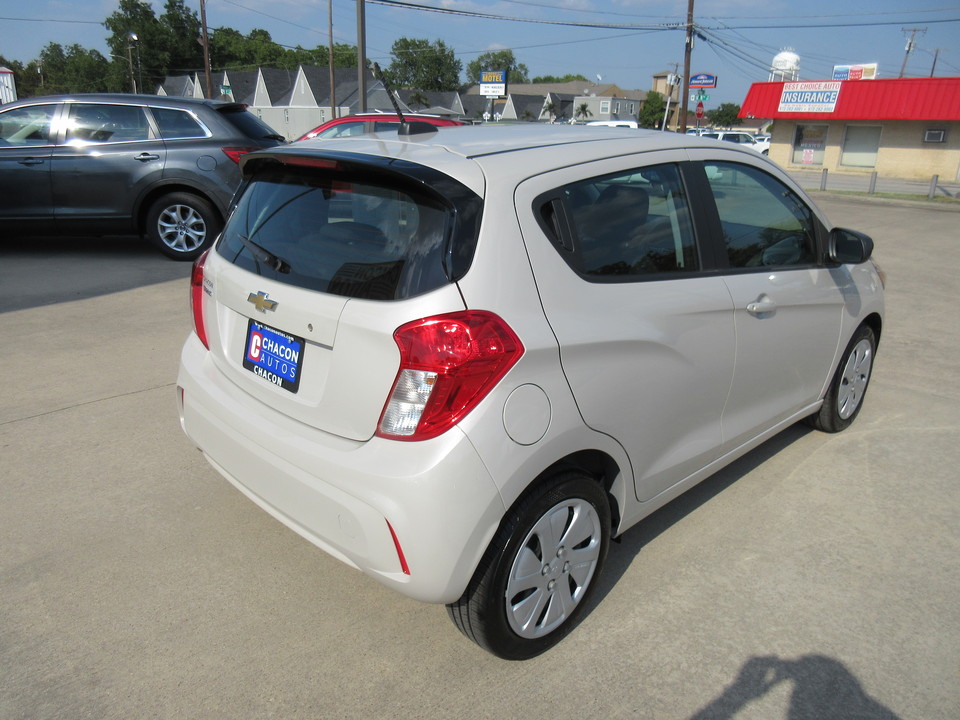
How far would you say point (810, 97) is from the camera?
37.7 metres

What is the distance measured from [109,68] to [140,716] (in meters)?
122

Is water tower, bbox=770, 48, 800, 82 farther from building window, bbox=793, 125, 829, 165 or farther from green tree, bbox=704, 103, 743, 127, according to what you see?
green tree, bbox=704, 103, 743, 127

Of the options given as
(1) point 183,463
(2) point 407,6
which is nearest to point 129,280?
(1) point 183,463

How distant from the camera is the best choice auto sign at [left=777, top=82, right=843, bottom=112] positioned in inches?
1455

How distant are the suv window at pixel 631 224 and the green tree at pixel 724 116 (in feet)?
387

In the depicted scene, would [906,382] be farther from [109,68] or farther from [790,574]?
[109,68]

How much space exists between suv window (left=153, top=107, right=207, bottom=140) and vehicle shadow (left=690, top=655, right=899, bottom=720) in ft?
26.5

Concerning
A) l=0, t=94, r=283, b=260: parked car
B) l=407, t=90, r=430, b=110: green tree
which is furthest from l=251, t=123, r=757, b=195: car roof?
l=407, t=90, r=430, b=110: green tree

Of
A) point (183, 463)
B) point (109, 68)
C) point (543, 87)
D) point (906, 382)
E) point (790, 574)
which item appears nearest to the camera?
point (790, 574)

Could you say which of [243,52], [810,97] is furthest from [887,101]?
[243,52]

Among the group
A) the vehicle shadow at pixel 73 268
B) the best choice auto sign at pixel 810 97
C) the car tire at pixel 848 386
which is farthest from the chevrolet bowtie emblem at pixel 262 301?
the best choice auto sign at pixel 810 97

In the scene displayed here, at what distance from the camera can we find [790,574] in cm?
309

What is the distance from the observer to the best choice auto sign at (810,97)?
37.0 meters

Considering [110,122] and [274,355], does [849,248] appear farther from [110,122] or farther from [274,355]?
[110,122]
